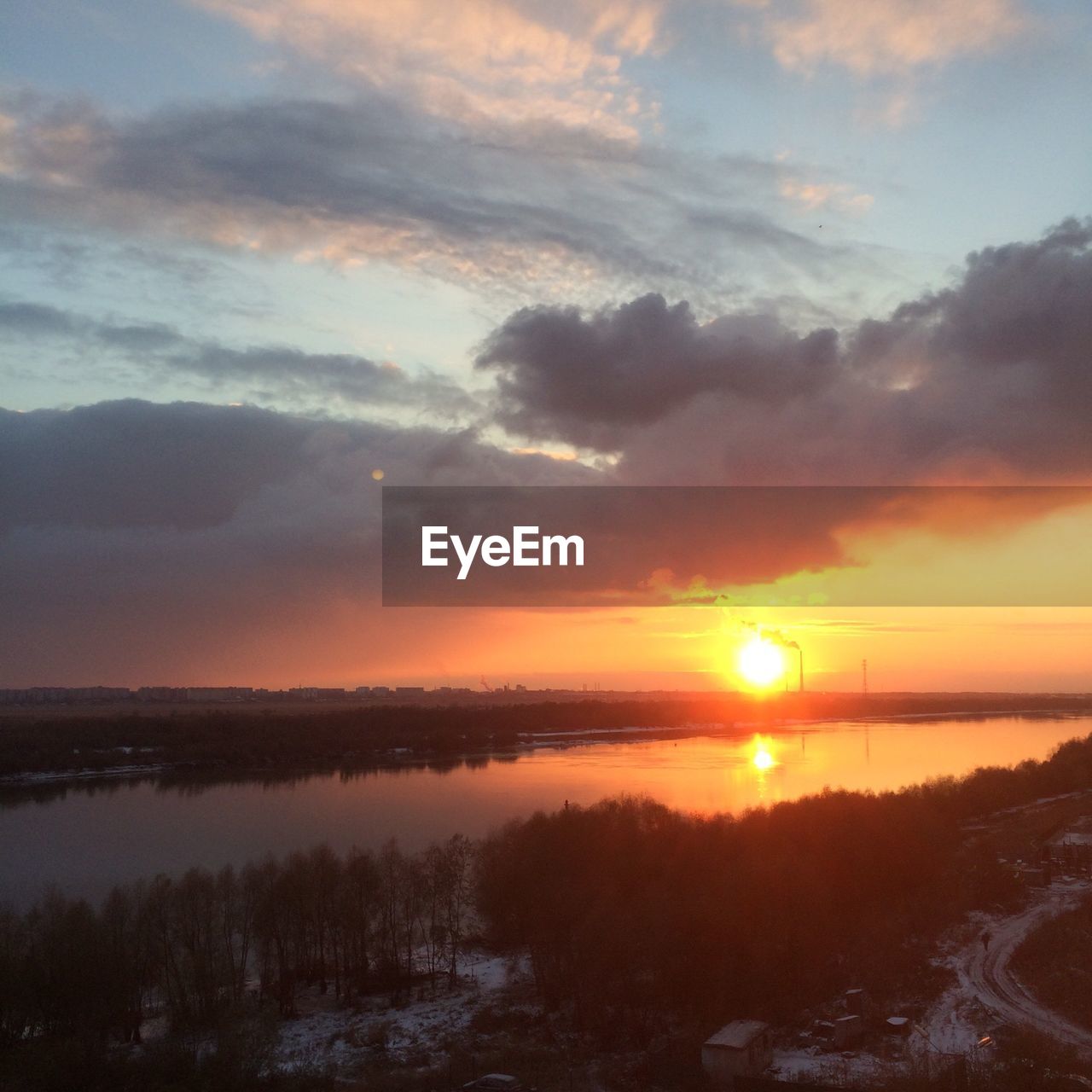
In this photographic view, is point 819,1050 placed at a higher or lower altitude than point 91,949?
lower

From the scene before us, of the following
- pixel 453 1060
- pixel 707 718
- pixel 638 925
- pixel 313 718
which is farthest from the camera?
pixel 707 718

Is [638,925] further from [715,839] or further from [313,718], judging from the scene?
[313,718]

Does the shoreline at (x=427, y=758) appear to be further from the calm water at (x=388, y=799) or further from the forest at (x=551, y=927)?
the forest at (x=551, y=927)

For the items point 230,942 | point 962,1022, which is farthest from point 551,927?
point 962,1022

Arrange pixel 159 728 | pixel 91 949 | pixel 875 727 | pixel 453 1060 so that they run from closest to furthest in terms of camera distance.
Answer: pixel 453 1060 < pixel 91 949 < pixel 159 728 < pixel 875 727

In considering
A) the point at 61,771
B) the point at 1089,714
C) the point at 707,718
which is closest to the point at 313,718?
the point at 61,771
